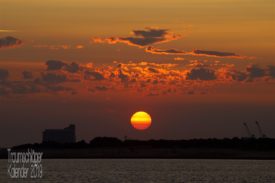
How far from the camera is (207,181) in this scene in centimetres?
16312

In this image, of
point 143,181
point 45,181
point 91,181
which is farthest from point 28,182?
point 143,181

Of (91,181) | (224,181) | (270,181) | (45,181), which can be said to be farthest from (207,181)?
(45,181)

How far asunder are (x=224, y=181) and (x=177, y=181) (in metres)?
11.5

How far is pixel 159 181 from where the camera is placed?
16312 centimetres

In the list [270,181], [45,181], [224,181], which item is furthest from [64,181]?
[270,181]

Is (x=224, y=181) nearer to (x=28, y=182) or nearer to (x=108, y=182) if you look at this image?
(x=108, y=182)

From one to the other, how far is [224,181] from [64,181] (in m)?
36.4

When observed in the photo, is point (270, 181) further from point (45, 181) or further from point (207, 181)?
point (45, 181)

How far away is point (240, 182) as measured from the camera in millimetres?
162750

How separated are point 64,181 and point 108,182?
984 cm

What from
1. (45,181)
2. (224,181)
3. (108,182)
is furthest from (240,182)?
(45,181)

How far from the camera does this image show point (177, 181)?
532 feet

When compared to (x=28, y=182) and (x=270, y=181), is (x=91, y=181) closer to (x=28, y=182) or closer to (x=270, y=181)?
(x=28, y=182)

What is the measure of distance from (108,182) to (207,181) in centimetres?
2268
